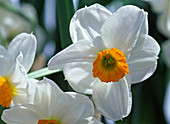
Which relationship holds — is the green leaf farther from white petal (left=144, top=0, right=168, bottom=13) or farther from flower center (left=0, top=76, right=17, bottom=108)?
white petal (left=144, top=0, right=168, bottom=13)

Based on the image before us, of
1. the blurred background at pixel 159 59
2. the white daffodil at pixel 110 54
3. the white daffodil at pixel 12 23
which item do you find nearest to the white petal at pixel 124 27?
the white daffodil at pixel 110 54

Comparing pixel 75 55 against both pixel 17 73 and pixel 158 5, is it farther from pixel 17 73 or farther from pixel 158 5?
pixel 158 5

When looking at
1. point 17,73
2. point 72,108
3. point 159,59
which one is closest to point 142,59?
point 72,108

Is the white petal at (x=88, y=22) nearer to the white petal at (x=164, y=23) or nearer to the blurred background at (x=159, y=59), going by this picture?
the blurred background at (x=159, y=59)

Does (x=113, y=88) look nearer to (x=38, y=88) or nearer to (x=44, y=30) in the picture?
(x=38, y=88)

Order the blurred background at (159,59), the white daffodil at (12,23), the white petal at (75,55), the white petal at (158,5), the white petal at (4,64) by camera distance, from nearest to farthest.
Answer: the white petal at (75,55)
the white petal at (4,64)
the blurred background at (159,59)
the white petal at (158,5)
the white daffodil at (12,23)

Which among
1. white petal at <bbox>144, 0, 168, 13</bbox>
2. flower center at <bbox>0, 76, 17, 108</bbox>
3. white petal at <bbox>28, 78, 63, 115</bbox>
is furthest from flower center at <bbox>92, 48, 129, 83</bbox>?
white petal at <bbox>144, 0, 168, 13</bbox>

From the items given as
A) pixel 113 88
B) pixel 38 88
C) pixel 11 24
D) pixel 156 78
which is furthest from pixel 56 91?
pixel 11 24
